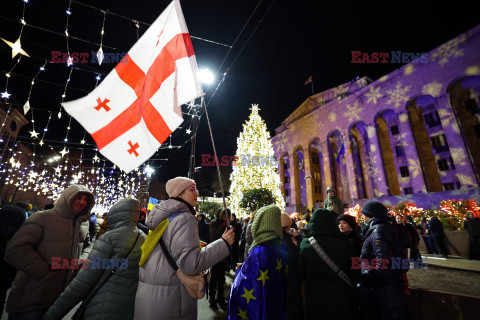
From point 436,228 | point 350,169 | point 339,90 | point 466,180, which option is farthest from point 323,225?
point 339,90

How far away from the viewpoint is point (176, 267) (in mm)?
1925

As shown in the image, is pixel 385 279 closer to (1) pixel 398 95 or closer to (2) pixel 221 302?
(2) pixel 221 302

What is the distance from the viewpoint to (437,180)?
26562mm

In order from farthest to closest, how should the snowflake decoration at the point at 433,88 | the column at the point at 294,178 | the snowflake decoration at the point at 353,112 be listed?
the column at the point at 294,178 → the snowflake decoration at the point at 353,112 → the snowflake decoration at the point at 433,88

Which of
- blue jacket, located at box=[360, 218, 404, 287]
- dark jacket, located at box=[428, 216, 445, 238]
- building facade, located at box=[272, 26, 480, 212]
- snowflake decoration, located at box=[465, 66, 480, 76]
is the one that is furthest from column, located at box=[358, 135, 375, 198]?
blue jacket, located at box=[360, 218, 404, 287]

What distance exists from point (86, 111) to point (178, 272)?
121 inches

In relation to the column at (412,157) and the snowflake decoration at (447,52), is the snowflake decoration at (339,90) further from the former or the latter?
the snowflake decoration at (447,52)

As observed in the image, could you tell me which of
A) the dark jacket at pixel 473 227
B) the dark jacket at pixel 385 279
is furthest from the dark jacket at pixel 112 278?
the dark jacket at pixel 473 227

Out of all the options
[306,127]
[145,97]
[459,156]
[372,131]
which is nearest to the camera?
[145,97]

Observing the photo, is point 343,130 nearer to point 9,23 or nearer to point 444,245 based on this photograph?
point 444,245

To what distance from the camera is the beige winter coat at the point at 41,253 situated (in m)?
2.39

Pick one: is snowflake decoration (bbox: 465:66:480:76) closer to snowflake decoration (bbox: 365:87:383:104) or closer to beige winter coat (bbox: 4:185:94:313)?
snowflake decoration (bbox: 365:87:383:104)

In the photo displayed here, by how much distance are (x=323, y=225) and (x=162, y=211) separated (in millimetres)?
2106

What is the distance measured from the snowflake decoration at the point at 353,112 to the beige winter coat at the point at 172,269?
103 ft
